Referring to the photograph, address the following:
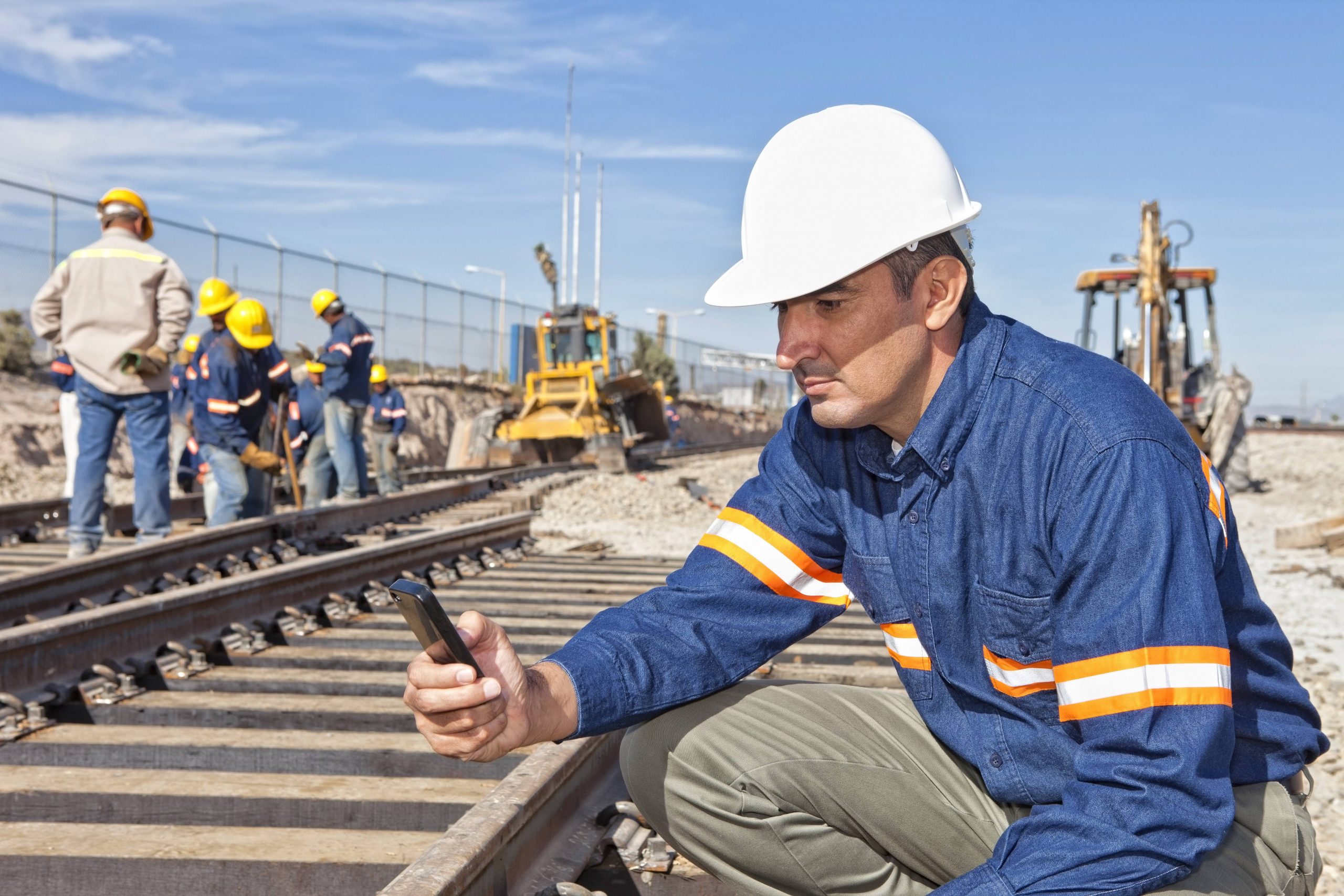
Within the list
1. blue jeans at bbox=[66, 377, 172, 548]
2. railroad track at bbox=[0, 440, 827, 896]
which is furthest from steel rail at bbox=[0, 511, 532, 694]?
blue jeans at bbox=[66, 377, 172, 548]

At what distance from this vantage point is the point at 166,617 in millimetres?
4473

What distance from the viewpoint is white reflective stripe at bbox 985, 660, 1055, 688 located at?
6.41 ft

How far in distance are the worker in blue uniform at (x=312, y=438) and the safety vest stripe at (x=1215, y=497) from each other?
32.8 ft

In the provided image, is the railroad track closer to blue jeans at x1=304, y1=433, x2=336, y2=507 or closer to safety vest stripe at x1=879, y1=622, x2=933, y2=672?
safety vest stripe at x1=879, y1=622, x2=933, y2=672

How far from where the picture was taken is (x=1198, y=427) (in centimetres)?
1541

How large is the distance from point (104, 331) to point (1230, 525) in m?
6.72

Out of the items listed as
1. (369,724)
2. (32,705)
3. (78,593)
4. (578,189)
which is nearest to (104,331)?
(78,593)

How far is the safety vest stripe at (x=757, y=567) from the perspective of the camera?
2352 mm

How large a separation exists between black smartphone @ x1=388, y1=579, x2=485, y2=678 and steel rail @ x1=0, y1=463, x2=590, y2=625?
396 centimetres

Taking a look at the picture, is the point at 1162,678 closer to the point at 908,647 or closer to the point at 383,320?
the point at 908,647

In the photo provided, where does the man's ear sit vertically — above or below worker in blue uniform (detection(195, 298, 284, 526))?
above

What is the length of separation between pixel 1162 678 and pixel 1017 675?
1.13 ft

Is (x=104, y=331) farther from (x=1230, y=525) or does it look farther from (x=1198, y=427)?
(x=1198, y=427)

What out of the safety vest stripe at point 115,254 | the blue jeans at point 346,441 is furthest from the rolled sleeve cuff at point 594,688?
the blue jeans at point 346,441
